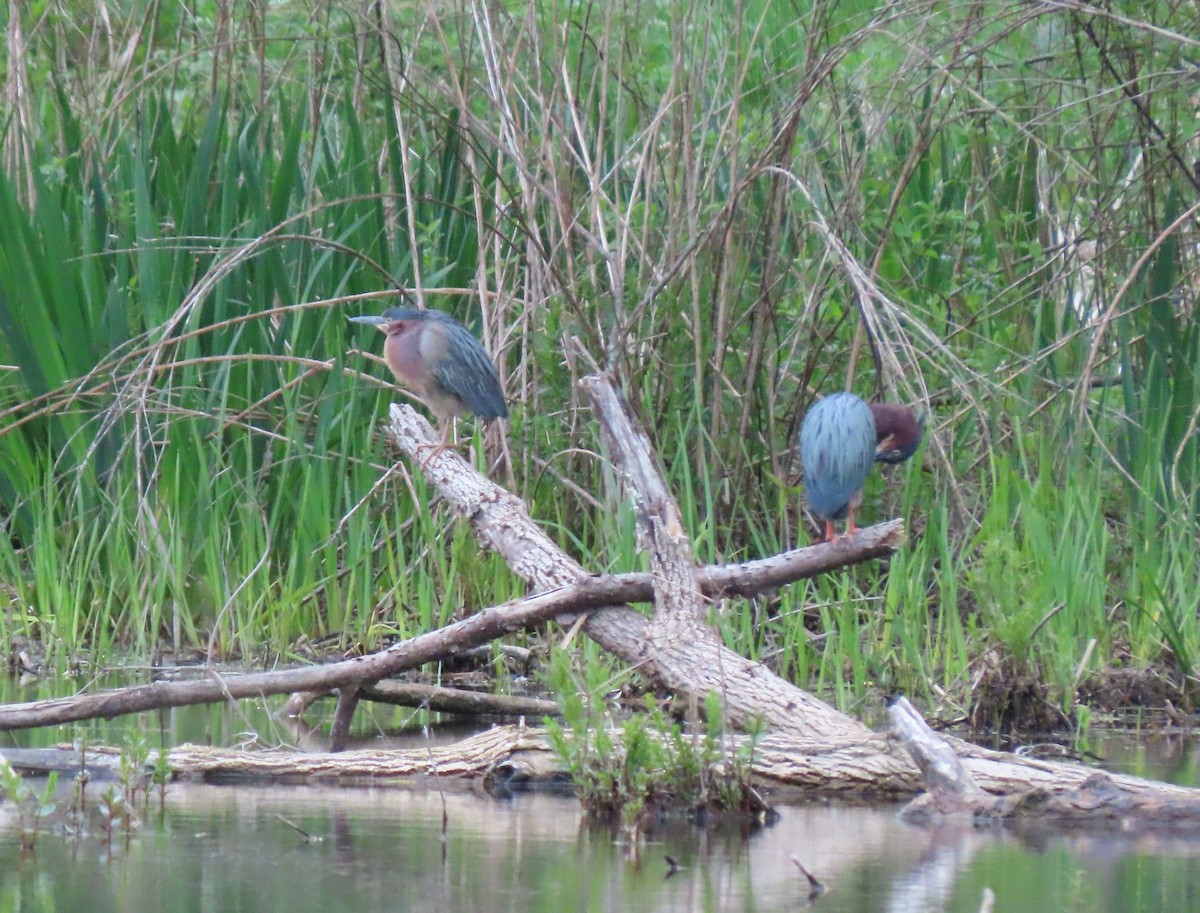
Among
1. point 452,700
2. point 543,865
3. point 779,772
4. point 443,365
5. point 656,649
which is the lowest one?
point 543,865

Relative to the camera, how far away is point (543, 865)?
333 centimetres

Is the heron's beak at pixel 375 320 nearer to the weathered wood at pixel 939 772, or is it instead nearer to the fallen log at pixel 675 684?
the fallen log at pixel 675 684

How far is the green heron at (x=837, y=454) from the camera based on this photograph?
5.29 m

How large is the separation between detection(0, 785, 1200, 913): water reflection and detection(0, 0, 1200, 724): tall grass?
73.1 inches

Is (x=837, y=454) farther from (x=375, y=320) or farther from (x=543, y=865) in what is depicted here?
(x=543, y=865)

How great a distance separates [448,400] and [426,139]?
1.40 m

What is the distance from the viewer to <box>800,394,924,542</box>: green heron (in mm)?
→ 5289

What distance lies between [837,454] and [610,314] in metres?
1.40

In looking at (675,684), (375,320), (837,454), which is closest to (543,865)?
(675,684)

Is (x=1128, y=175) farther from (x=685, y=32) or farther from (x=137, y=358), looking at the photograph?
(x=137, y=358)

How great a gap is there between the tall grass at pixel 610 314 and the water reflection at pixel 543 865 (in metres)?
1.86

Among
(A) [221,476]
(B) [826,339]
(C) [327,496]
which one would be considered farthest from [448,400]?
(B) [826,339]

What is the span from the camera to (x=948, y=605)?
17.8ft

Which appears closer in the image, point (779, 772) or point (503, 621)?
point (779, 772)
